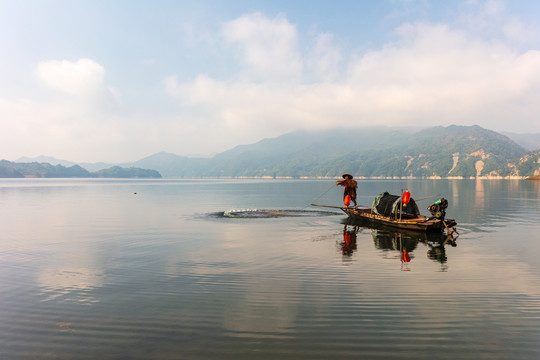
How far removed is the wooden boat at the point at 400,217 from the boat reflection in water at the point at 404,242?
83cm

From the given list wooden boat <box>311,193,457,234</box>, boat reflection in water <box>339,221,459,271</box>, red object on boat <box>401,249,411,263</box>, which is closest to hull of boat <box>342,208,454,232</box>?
wooden boat <box>311,193,457,234</box>

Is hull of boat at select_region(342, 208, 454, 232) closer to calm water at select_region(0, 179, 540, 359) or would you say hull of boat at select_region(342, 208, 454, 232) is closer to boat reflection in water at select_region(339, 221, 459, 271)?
boat reflection in water at select_region(339, 221, 459, 271)

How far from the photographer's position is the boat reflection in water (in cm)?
2528

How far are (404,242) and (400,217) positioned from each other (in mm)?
6911

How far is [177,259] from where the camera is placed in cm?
2458

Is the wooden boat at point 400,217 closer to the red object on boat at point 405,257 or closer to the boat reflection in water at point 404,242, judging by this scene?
the boat reflection in water at point 404,242

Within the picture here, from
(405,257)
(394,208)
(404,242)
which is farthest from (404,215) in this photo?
(405,257)

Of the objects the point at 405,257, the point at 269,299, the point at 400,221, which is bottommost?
the point at 405,257

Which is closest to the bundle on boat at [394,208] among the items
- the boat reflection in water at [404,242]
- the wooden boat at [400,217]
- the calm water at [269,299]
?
the wooden boat at [400,217]

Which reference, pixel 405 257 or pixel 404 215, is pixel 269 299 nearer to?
pixel 405 257

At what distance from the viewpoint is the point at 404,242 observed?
31906 millimetres

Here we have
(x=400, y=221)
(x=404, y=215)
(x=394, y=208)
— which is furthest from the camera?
(x=404, y=215)

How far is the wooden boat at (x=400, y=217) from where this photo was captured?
34.5 meters

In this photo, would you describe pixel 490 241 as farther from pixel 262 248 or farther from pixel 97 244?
pixel 97 244
